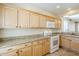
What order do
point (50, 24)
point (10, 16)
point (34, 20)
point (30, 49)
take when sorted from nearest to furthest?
point (10, 16)
point (30, 49)
point (34, 20)
point (50, 24)

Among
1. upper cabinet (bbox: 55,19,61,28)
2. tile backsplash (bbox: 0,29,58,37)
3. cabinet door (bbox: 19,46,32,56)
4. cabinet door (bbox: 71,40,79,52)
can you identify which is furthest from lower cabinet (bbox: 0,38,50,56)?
cabinet door (bbox: 71,40,79,52)

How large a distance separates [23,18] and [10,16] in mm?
401

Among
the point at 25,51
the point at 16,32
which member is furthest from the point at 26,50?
the point at 16,32

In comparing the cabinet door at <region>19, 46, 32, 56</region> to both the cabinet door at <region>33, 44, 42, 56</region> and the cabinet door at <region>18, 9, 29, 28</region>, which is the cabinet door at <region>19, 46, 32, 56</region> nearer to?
the cabinet door at <region>33, 44, 42, 56</region>

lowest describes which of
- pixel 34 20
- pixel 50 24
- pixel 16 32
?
pixel 16 32

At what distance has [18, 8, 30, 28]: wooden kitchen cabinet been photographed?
2.20 meters

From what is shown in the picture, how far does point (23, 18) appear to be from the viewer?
7.56ft

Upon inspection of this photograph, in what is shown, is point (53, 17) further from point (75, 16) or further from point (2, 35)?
point (2, 35)

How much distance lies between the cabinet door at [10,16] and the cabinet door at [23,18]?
127 mm

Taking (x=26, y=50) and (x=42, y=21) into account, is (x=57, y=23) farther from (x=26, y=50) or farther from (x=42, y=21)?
(x=26, y=50)

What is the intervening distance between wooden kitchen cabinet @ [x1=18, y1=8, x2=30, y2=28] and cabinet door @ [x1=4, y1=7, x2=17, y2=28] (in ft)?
0.42

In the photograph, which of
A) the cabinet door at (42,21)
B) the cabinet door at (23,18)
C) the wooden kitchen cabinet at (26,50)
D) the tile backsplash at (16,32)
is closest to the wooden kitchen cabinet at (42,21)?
the cabinet door at (42,21)

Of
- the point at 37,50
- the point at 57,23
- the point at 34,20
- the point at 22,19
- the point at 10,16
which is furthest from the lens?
the point at 57,23

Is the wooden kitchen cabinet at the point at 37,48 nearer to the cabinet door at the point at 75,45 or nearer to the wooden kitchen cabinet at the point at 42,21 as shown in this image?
the wooden kitchen cabinet at the point at 42,21
